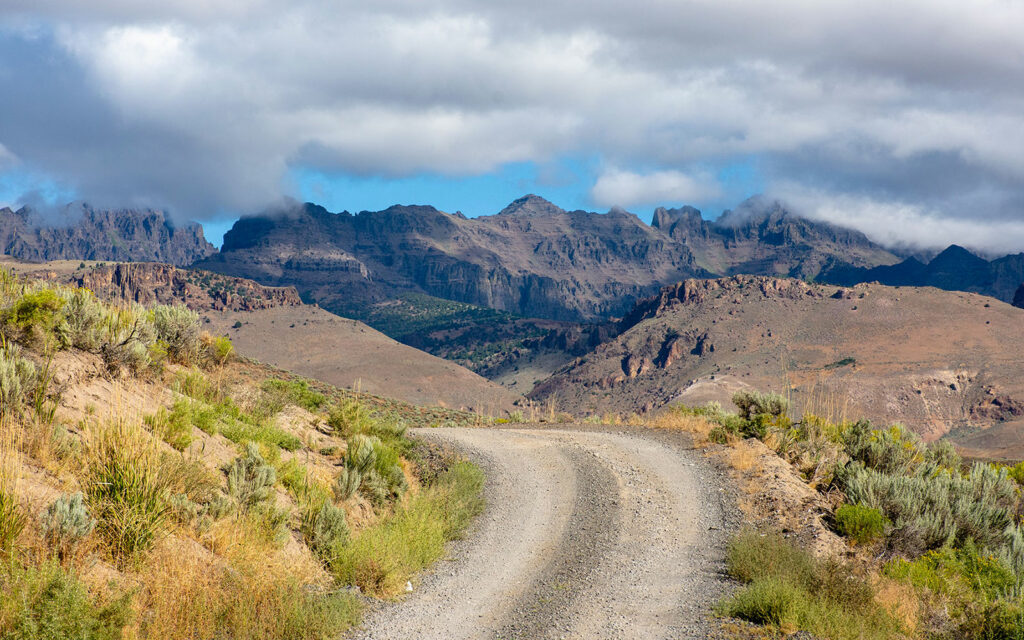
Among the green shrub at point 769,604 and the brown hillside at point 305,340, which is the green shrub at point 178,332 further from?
the brown hillside at point 305,340

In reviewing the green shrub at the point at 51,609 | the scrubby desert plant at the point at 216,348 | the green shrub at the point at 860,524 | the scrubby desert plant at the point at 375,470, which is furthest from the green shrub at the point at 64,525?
the green shrub at the point at 860,524

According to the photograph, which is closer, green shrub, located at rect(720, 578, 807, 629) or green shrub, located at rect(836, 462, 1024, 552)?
green shrub, located at rect(720, 578, 807, 629)

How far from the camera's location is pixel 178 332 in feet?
48.1

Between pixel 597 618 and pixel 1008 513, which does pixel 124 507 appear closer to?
pixel 597 618

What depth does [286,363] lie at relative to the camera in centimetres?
13538

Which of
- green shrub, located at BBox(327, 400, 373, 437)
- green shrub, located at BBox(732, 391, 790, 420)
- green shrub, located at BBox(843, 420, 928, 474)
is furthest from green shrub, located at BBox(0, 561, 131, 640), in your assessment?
green shrub, located at BBox(732, 391, 790, 420)

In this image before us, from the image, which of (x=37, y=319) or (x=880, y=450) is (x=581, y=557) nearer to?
(x=37, y=319)

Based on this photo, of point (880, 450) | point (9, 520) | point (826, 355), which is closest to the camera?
point (9, 520)

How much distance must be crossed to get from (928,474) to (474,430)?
12.2 metres

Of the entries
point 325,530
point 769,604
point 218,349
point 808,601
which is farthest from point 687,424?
point 325,530

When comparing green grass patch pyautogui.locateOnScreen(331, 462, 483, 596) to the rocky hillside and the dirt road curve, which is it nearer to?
the dirt road curve

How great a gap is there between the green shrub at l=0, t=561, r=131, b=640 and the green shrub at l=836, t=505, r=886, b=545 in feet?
35.1

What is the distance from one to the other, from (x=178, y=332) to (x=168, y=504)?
27.0 feet

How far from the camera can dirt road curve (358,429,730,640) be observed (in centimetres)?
771
